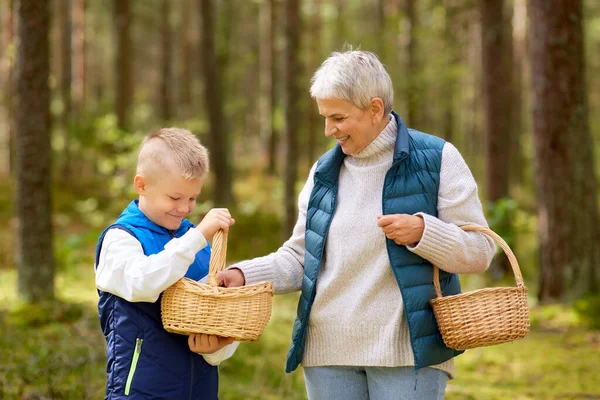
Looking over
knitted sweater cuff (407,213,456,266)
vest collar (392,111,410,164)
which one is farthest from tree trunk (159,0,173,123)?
knitted sweater cuff (407,213,456,266)

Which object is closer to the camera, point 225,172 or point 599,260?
point 599,260

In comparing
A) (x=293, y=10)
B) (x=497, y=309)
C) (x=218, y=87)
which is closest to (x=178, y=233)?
(x=497, y=309)

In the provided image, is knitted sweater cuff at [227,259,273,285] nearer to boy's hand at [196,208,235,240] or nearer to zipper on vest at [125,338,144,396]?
boy's hand at [196,208,235,240]

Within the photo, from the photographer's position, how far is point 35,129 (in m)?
7.03

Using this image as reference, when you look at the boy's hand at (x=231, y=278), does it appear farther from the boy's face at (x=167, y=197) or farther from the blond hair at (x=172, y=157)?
the blond hair at (x=172, y=157)

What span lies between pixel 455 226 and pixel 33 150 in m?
5.41

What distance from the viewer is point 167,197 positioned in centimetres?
270

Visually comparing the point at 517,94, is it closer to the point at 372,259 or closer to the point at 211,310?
the point at 372,259

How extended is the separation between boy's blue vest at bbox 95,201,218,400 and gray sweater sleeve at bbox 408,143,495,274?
974mm

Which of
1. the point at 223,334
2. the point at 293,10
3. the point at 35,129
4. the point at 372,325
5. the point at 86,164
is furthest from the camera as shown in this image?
the point at 86,164

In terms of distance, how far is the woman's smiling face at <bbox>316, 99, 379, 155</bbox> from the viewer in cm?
282

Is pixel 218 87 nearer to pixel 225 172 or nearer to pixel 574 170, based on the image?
pixel 225 172

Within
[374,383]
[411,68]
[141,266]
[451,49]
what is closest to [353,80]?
[141,266]

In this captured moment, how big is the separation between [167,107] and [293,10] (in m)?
8.44
